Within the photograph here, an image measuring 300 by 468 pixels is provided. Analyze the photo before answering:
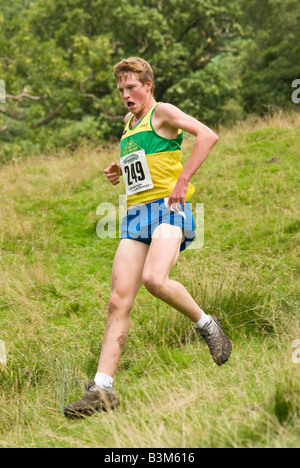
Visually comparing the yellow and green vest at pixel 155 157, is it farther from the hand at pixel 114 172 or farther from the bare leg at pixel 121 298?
the hand at pixel 114 172

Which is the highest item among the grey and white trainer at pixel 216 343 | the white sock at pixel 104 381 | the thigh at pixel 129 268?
the thigh at pixel 129 268

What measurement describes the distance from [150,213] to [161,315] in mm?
1523

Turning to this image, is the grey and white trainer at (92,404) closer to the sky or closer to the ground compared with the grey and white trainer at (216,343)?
closer to the ground

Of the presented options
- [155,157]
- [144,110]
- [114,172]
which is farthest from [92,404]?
[144,110]

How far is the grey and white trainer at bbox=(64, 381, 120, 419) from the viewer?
3449 millimetres

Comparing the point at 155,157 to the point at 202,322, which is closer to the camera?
the point at 155,157

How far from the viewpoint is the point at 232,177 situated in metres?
9.21

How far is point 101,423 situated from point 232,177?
6.41 meters

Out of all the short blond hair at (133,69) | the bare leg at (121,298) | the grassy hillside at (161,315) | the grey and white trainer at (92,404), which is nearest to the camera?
the grassy hillside at (161,315)

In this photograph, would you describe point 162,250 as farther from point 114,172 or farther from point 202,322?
point 114,172

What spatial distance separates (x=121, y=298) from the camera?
3.78 m

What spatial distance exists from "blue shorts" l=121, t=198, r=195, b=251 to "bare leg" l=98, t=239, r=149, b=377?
64 mm

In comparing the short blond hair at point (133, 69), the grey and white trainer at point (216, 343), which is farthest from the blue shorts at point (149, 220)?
the short blond hair at point (133, 69)

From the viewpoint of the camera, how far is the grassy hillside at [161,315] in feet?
9.93
